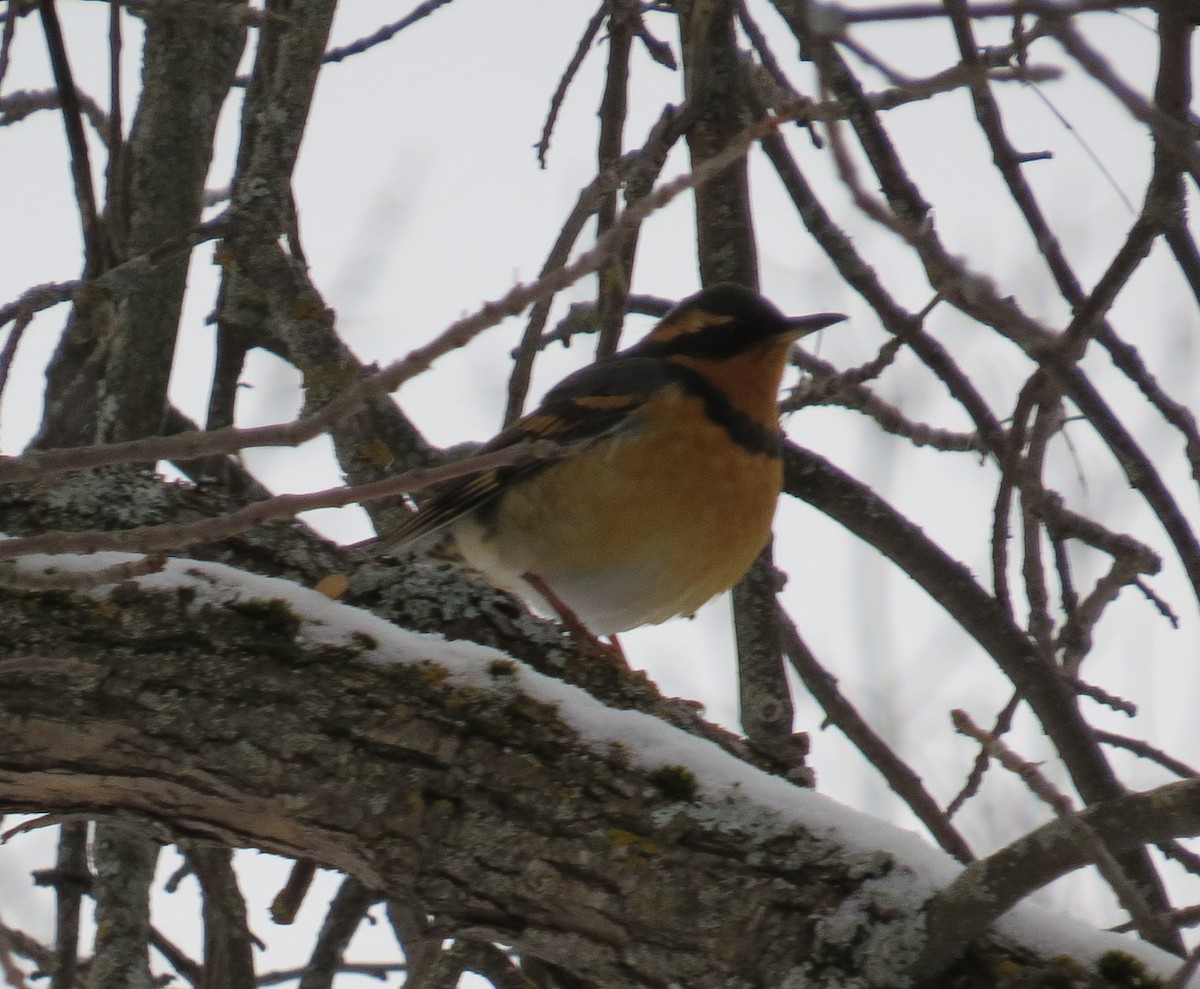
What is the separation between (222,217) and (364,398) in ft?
8.46

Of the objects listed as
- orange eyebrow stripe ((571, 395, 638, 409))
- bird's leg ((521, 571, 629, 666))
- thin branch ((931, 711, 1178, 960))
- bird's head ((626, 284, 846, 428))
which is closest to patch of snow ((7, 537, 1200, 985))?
thin branch ((931, 711, 1178, 960))

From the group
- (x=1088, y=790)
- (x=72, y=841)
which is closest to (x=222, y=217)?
(x=72, y=841)

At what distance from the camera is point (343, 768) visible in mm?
3131

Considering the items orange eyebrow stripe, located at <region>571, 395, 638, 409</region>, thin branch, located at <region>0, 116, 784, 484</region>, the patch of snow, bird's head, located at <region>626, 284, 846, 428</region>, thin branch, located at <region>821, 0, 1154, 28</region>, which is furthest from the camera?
bird's head, located at <region>626, 284, 846, 428</region>

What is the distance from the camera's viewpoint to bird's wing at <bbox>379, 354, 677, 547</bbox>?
5.18 m

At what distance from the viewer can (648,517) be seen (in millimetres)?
5043

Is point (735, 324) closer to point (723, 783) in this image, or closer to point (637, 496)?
point (637, 496)

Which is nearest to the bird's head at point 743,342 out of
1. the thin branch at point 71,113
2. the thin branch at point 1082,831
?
the thin branch at point 71,113

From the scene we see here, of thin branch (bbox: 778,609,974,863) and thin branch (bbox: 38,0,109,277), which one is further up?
thin branch (bbox: 38,0,109,277)

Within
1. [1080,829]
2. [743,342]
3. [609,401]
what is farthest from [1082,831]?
[743,342]

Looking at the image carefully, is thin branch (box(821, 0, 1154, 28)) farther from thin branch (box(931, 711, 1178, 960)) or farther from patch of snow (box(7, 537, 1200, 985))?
patch of snow (box(7, 537, 1200, 985))

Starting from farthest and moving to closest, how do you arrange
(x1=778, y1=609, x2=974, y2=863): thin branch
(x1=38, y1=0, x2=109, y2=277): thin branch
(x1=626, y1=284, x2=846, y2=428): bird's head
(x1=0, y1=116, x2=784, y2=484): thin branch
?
1. (x1=626, y1=284, x2=846, y2=428): bird's head
2. (x1=38, y1=0, x2=109, y2=277): thin branch
3. (x1=778, y1=609, x2=974, y2=863): thin branch
4. (x1=0, y1=116, x2=784, y2=484): thin branch

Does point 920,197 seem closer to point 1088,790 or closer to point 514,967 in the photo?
point 1088,790

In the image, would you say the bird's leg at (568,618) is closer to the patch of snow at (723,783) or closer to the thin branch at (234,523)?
the patch of snow at (723,783)
